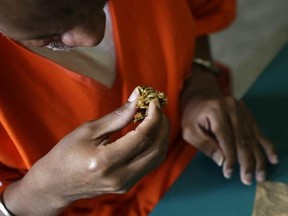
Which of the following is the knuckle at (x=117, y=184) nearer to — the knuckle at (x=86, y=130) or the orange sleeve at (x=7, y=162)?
the knuckle at (x=86, y=130)

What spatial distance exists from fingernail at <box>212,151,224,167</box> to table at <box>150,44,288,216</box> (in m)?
0.01

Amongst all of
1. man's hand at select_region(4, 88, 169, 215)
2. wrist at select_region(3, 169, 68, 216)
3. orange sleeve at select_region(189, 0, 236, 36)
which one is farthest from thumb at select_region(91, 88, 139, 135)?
orange sleeve at select_region(189, 0, 236, 36)

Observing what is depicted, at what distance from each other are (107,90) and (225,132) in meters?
0.22

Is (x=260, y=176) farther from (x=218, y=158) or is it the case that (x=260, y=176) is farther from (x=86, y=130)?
(x=86, y=130)

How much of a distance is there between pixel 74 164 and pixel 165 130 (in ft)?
0.40

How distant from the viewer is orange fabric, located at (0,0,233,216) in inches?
31.4

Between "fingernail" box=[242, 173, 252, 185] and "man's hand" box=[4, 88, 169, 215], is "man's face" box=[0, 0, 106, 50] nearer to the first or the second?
"man's hand" box=[4, 88, 169, 215]

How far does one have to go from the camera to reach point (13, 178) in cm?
87

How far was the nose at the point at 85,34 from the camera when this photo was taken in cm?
59

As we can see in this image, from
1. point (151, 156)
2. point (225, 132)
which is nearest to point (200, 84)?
point (225, 132)

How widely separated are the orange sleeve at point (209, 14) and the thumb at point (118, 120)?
44cm

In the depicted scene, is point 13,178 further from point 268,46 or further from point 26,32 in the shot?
point 268,46

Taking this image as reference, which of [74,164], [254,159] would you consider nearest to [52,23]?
[74,164]

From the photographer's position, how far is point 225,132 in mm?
917
